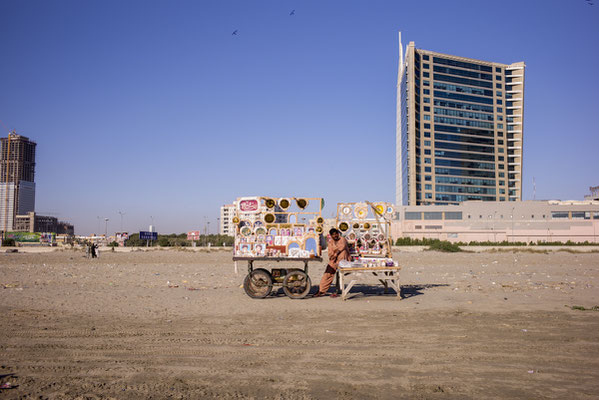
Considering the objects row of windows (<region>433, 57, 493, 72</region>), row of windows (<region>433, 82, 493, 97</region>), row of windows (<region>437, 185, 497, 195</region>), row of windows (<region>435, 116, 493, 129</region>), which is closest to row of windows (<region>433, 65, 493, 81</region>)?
row of windows (<region>433, 57, 493, 72</region>)

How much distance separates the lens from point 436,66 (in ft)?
411

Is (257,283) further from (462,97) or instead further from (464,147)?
(462,97)

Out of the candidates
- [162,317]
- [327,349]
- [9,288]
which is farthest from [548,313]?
[9,288]

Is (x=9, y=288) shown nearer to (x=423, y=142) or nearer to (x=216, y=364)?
(x=216, y=364)

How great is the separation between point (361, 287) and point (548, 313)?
676 cm

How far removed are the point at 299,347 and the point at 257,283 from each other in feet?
19.3

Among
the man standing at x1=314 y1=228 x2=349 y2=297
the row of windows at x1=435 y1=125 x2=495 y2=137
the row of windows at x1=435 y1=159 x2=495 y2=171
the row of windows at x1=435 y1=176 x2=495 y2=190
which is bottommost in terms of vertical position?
the man standing at x1=314 y1=228 x2=349 y2=297

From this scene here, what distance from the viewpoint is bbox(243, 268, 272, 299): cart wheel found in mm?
12523

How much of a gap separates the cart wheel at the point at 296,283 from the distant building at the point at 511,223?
292 feet

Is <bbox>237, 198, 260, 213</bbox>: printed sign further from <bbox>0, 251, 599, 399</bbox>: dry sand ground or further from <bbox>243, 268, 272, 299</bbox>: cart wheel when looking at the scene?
<bbox>0, 251, 599, 399</bbox>: dry sand ground

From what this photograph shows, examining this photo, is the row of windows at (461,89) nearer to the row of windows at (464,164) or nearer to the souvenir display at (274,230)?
the row of windows at (464,164)

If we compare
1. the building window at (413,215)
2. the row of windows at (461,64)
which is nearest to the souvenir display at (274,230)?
the building window at (413,215)

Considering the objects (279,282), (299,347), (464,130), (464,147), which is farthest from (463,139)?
(299,347)

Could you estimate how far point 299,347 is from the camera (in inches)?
272
